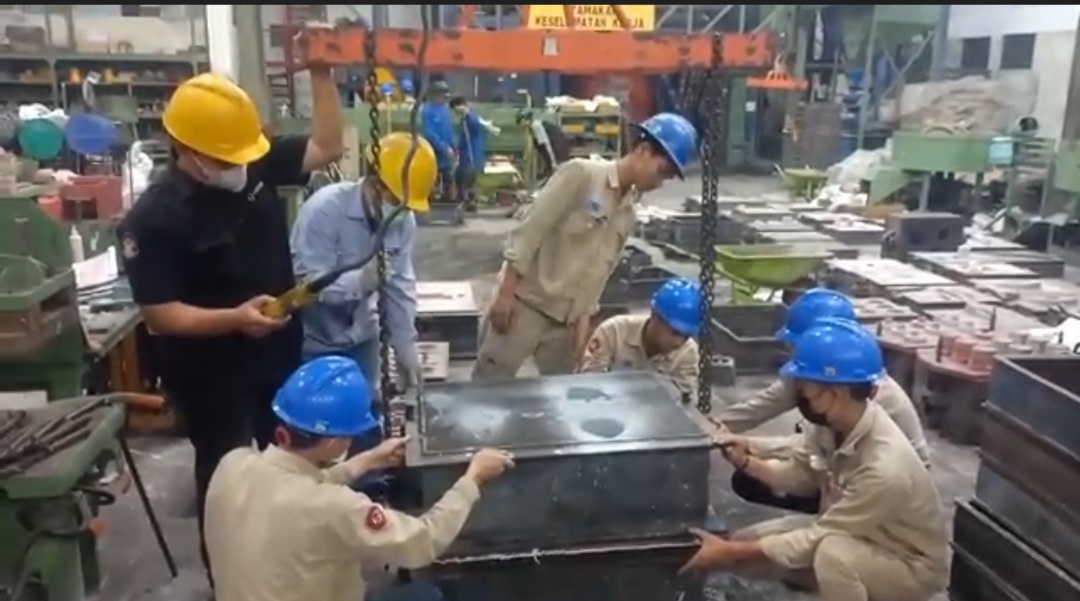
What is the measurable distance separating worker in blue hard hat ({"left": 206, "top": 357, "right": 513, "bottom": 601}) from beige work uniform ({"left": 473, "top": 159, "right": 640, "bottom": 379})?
1.39 metres

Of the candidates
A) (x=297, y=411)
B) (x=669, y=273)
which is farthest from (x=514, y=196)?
(x=297, y=411)

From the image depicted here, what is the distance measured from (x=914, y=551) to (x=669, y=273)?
4.68 m

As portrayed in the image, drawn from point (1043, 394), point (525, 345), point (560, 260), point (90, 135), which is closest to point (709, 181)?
point (1043, 394)

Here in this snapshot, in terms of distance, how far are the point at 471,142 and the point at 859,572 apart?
326 inches

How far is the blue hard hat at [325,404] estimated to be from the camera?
2131 millimetres

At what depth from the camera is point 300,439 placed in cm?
215

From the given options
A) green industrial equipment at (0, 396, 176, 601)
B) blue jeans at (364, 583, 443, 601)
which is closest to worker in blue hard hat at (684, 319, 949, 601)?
blue jeans at (364, 583, 443, 601)

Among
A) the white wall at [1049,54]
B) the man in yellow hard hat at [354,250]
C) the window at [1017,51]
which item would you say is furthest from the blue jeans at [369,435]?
the window at [1017,51]

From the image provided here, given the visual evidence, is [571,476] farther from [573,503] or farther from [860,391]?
[860,391]

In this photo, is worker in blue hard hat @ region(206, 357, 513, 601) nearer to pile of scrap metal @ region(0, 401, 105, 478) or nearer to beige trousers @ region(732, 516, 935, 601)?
pile of scrap metal @ region(0, 401, 105, 478)

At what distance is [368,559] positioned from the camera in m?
2.13

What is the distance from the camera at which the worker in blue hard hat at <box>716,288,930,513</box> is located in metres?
2.95

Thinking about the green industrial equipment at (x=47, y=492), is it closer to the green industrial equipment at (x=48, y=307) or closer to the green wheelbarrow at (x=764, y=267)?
the green industrial equipment at (x=48, y=307)

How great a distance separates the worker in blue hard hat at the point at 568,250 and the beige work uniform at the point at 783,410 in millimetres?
705
